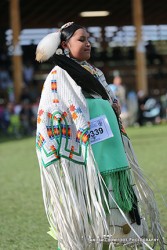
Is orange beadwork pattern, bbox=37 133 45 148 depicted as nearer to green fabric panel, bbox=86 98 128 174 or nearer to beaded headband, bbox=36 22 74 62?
green fabric panel, bbox=86 98 128 174

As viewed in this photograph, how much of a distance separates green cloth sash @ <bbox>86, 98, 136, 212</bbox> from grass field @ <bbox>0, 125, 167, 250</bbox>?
0.63 m

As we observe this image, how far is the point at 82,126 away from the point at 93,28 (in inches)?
969

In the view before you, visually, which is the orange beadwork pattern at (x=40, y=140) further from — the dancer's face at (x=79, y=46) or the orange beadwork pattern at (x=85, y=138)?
the dancer's face at (x=79, y=46)

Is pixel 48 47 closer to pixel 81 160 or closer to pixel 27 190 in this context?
pixel 81 160

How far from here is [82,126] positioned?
388 cm

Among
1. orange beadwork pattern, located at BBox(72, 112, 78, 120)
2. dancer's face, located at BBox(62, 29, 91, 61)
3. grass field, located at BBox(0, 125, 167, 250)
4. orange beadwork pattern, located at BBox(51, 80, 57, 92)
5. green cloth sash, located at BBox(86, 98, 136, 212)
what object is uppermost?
dancer's face, located at BBox(62, 29, 91, 61)

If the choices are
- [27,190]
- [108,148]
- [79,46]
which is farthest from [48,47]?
[27,190]

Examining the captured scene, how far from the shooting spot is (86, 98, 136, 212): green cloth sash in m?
3.94

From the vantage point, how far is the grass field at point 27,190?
5.30 metres

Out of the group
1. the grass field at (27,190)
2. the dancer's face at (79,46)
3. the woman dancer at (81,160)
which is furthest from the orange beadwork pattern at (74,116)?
the grass field at (27,190)

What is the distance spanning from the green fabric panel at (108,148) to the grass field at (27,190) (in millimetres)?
688

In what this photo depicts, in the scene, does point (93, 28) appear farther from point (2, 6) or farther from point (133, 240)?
point (133, 240)

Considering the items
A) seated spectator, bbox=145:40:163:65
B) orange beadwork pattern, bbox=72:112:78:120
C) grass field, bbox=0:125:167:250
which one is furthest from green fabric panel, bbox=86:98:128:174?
seated spectator, bbox=145:40:163:65

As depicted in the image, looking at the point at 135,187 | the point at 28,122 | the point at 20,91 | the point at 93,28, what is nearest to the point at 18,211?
the point at 135,187
